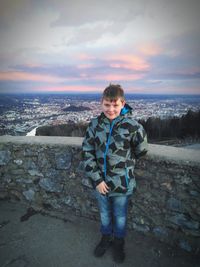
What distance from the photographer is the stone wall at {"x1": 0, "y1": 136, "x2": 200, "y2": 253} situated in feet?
7.50

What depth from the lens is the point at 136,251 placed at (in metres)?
2.45

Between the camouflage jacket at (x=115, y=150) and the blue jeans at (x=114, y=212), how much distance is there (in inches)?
A: 5.0

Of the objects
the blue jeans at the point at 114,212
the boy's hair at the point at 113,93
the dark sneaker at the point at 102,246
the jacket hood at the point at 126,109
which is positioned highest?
the boy's hair at the point at 113,93

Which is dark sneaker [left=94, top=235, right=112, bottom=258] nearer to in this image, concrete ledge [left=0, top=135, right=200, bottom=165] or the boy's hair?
concrete ledge [left=0, top=135, right=200, bottom=165]

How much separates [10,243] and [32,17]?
1665 centimetres

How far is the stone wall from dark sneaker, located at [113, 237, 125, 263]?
0.40 meters

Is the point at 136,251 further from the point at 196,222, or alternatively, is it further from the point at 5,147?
the point at 5,147

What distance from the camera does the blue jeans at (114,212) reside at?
7.38 ft

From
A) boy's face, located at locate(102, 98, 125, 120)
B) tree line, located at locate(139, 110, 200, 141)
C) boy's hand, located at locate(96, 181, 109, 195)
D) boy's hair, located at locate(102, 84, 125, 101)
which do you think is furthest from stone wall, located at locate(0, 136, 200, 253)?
tree line, located at locate(139, 110, 200, 141)

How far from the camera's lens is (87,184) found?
2.85 meters

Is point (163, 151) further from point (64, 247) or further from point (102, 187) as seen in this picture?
point (64, 247)

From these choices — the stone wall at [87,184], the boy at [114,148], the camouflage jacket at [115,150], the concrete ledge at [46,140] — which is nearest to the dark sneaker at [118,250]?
the boy at [114,148]

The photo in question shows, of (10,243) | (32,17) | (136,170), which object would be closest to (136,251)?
(136,170)

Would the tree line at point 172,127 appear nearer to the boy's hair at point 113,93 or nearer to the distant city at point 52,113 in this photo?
the distant city at point 52,113
